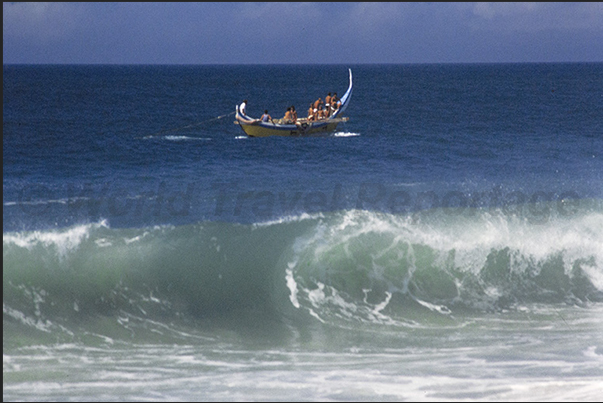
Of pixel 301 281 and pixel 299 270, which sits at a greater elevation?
pixel 299 270

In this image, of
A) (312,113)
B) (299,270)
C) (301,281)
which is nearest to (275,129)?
(312,113)

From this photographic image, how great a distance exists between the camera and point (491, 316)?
1209 centimetres

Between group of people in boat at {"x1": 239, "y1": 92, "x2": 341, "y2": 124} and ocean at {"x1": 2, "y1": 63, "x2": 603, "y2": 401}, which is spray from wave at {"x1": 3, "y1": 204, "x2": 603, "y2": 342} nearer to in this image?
ocean at {"x1": 2, "y1": 63, "x2": 603, "y2": 401}

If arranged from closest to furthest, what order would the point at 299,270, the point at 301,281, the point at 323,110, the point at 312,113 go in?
the point at 301,281
the point at 299,270
the point at 312,113
the point at 323,110

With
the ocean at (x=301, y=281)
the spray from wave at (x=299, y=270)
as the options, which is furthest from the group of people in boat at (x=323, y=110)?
the spray from wave at (x=299, y=270)

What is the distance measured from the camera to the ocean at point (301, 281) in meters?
9.31

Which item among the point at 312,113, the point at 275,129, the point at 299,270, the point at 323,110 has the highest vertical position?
the point at 323,110

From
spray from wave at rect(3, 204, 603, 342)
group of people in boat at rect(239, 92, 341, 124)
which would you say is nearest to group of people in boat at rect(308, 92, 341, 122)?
group of people in boat at rect(239, 92, 341, 124)

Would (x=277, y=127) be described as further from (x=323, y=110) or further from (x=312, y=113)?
(x=323, y=110)

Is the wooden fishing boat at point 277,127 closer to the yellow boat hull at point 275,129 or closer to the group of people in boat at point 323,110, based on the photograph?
the yellow boat hull at point 275,129

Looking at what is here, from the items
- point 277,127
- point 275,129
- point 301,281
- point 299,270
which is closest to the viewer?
point 301,281

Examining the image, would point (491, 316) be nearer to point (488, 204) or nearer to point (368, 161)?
point (488, 204)

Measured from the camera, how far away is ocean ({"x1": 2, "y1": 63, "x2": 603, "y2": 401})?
9.31 metres

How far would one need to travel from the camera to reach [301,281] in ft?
42.7
